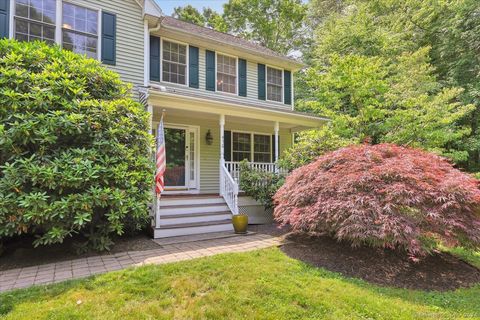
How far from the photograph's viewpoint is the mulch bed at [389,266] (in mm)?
3887

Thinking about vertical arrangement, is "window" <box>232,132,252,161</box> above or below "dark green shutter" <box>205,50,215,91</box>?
below

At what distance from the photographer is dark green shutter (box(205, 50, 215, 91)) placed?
9.16m

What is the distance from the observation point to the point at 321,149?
7.53 metres

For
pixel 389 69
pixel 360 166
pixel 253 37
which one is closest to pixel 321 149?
pixel 360 166

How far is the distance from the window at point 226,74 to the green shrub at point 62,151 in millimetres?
4680

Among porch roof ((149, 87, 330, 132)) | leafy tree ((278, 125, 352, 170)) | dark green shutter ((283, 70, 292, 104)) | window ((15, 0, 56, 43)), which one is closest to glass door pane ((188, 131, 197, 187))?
porch roof ((149, 87, 330, 132))

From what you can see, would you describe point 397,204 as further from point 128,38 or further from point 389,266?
point 128,38

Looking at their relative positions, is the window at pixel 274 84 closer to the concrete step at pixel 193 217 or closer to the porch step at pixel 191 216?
the porch step at pixel 191 216

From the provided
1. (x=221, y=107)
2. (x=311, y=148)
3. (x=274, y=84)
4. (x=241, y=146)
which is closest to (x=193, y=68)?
(x=221, y=107)

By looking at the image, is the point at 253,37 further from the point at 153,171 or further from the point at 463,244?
the point at 463,244

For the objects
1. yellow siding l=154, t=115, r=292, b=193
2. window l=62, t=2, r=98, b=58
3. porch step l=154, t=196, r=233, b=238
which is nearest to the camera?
porch step l=154, t=196, r=233, b=238

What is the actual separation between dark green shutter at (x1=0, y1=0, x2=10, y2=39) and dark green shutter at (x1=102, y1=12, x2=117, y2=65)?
6.49 feet

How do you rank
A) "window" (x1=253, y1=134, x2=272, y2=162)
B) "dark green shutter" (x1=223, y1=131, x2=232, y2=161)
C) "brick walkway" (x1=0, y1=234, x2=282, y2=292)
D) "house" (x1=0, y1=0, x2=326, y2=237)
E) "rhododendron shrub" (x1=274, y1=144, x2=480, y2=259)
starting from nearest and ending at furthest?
"brick walkway" (x1=0, y1=234, x2=282, y2=292)
"rhododendron shrub" (x1=274, y1=144, x2=480, y2=259)
"house" (x1=0, y1=0, x2=326, y2=237)
"dark green shutter" (x1=223, y1=131, x2=232, y2=161)
"window" (x1=253, y1=134, x2=272, y2=162)

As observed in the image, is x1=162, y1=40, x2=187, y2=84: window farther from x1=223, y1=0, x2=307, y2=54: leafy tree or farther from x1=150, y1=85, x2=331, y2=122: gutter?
x1=223, y1=0, x2=307, y2=54: leafy tree
